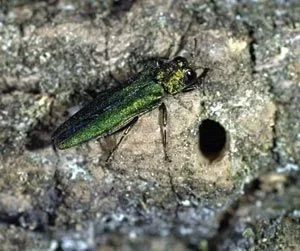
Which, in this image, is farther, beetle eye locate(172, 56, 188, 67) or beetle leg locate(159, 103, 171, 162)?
beetle eye locate(172, 56, 188, 67)

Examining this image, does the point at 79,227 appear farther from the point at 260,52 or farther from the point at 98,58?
the point at 260,52

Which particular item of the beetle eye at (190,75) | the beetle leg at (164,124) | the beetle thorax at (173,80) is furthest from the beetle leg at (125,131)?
the beetle eye at (190,75)

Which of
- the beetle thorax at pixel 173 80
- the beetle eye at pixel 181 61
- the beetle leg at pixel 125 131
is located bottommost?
the beetle leg at pixel 125 131

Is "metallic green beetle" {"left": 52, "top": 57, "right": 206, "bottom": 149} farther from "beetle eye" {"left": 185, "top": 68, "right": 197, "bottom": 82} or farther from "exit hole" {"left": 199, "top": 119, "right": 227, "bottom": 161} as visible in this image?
"exit hole" {"left": 199, "top": 119, "right": 227, "bottom": 161}

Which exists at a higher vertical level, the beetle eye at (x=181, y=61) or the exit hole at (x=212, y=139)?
the beetle eye at (x=181, y=61)

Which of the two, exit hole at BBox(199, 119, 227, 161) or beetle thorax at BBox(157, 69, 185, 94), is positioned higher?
beetle thorax at BBox(157, 69, 185, 94)

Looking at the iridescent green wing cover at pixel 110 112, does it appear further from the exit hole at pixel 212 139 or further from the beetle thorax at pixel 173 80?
the exit hole at pixel 212 139

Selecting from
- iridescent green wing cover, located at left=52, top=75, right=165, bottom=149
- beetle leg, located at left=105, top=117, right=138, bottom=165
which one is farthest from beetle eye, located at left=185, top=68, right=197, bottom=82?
beetle leg, located at left=105, top=117, right=138, bottom=165

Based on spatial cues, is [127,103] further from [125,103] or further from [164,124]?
[164,124]
